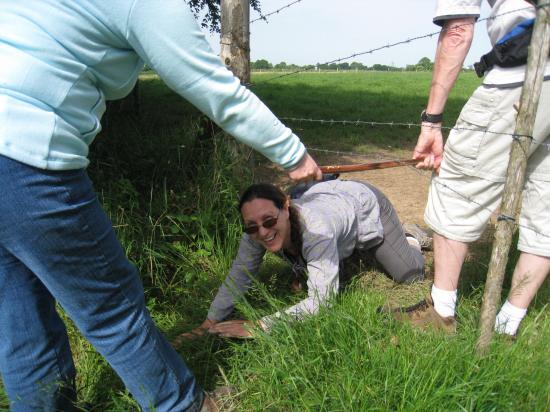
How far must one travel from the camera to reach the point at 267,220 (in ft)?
7.57

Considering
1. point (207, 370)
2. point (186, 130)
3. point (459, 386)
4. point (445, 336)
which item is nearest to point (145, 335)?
point (207, 370)

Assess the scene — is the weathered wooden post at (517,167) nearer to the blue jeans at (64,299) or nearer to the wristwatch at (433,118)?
the wristwatch at (433,118)

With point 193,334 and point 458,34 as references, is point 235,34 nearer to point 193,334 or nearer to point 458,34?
point 458,34

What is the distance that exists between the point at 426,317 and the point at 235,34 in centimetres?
207

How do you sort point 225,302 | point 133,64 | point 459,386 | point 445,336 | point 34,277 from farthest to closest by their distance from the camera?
point 225,302 → point 445,336 → point 459,386 → point 34,277 → point 133,64

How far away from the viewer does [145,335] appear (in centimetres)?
159

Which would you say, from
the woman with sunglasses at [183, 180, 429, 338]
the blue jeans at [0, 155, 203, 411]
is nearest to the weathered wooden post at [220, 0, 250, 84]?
the woman with sunglasses at [183, 180, 429, 338]

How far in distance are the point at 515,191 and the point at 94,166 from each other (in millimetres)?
2435

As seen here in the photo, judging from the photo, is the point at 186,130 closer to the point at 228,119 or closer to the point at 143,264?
the point at 143,264

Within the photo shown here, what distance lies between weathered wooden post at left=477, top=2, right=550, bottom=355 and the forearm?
0.42m

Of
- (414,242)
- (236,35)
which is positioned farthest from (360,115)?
(236,35)

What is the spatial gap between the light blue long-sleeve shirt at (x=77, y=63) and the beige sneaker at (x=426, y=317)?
144cm

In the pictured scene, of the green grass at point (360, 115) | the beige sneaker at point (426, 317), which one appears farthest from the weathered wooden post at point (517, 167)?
the green grass at point (360, 115)

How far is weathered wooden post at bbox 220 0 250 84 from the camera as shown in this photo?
3031 mm
